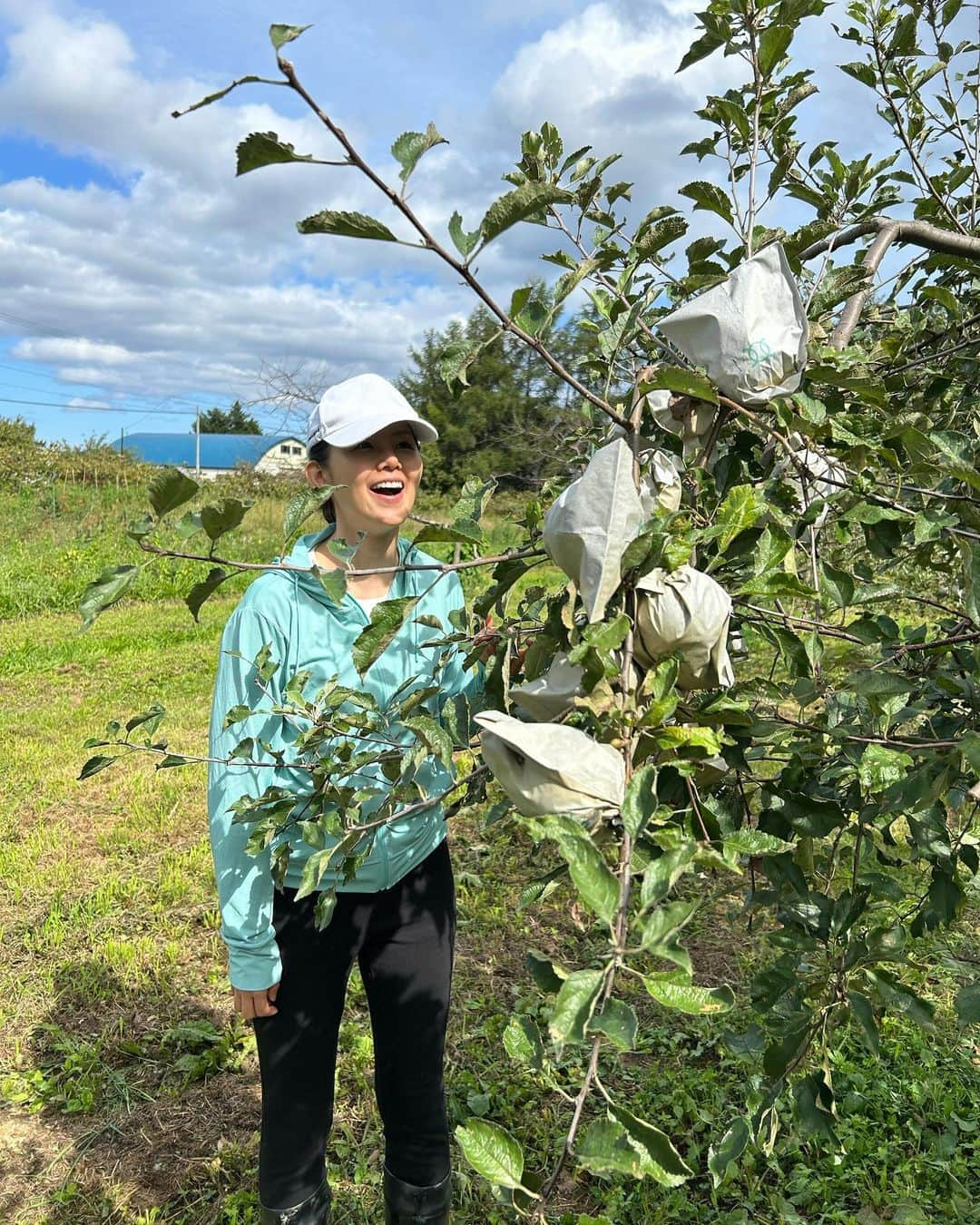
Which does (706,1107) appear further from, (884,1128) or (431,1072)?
(431,1072)

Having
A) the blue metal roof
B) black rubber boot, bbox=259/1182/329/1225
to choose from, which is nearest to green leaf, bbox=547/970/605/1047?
black rubber boot, bbox=259/1182/329/1225

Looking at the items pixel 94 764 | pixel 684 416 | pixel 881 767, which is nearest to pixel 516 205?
pixel 684 416

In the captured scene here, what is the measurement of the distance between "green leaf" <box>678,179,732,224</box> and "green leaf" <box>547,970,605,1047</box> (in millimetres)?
888

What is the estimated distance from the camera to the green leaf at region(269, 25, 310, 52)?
0.59 metres

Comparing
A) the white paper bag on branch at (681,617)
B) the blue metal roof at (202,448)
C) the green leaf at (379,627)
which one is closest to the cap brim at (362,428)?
the green leaf at (379,627)

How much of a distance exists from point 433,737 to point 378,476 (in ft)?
2.13

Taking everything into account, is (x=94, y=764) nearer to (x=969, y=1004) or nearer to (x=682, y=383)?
(x=682, y=383)

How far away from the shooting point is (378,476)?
5.11ft

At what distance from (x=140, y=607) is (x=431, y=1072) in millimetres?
7503

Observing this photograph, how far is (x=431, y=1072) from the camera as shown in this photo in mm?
1700

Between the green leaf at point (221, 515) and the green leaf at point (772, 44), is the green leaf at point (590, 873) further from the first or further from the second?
the green leaf at point (772, 44)

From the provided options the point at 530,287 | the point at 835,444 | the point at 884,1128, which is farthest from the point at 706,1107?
the point at 530,287


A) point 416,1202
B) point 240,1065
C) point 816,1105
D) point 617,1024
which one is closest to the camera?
point 617,1024

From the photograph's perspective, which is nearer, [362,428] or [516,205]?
[516,205]
